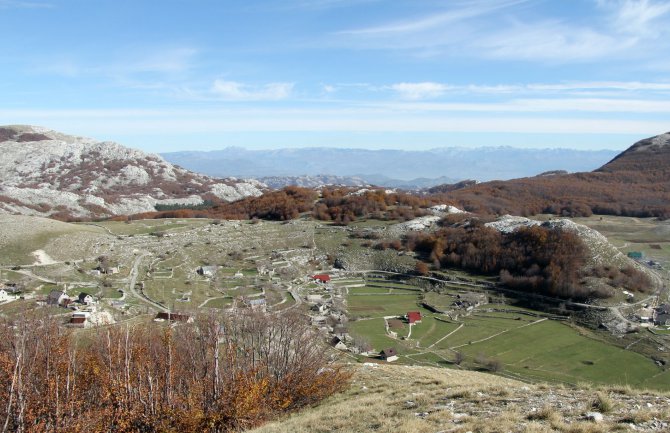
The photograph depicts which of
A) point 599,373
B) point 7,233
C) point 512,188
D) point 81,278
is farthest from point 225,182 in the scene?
point 599,373

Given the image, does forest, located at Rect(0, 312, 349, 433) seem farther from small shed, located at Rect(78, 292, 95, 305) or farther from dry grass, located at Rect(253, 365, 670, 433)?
small shed, located at Rect(78, 292, 95, 305)

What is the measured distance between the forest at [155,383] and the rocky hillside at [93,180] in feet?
370

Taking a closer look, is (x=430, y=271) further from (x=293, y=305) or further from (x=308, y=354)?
(x=308, y=354)

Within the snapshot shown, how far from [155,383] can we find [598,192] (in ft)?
507

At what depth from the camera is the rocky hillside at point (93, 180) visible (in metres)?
127

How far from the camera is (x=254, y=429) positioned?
1488 cm

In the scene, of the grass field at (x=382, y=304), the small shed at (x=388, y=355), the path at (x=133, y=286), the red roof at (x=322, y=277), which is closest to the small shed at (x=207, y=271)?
the path at (x=133, y=286)

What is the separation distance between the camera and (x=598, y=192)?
145625 millimetres

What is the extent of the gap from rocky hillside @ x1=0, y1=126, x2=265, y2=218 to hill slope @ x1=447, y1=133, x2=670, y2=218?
8614cm

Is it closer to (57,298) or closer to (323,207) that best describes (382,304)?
(57,298)

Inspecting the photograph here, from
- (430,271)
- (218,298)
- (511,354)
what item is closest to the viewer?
(511,354)

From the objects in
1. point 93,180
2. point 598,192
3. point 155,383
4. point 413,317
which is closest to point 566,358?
point 413,317

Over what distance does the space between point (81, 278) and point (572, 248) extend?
6049 cm

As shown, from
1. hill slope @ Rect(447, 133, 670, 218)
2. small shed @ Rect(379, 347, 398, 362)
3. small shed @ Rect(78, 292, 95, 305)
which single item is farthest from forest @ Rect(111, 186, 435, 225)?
small shed @ Rect(78, 292, 95, 305)
